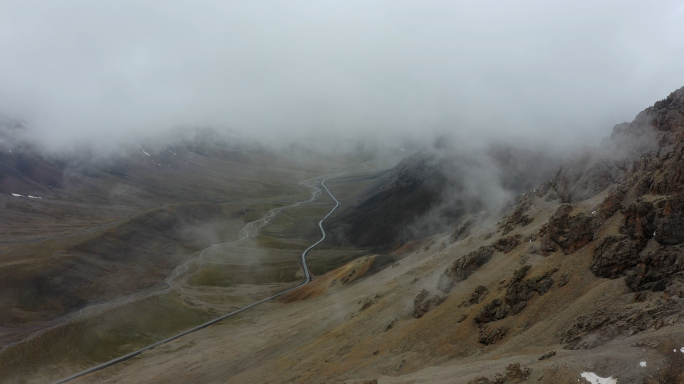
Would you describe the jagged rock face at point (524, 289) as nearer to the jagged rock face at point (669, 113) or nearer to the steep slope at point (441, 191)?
the jagged rock face at point (669, 113)

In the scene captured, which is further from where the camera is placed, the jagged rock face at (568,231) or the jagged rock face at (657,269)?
the jagged rock face at (568,231)

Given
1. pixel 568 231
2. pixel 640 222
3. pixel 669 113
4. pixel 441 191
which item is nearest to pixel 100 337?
pixel 568 231

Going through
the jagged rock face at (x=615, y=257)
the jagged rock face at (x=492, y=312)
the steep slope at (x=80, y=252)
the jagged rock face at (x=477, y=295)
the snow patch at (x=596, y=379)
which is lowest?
the snow patch at (x=596, y=379)

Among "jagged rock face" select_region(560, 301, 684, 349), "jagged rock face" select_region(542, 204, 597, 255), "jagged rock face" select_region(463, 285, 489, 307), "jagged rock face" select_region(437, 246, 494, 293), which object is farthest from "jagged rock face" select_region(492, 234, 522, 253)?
"jagged rock face" select_region(560, 301, 684, 349)

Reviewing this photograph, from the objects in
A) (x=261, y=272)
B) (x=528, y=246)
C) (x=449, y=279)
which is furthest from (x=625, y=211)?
(x=261, y=272)

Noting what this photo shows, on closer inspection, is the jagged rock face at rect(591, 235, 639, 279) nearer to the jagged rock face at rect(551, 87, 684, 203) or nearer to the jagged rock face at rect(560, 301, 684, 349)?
the jagged rock face at rect(560, 301, 684, 349)

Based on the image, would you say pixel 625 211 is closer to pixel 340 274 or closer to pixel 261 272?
pixel 340 274

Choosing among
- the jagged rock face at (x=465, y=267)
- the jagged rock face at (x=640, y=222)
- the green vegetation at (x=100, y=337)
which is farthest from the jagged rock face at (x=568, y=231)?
the green vegetation at (x=100, y=337)
